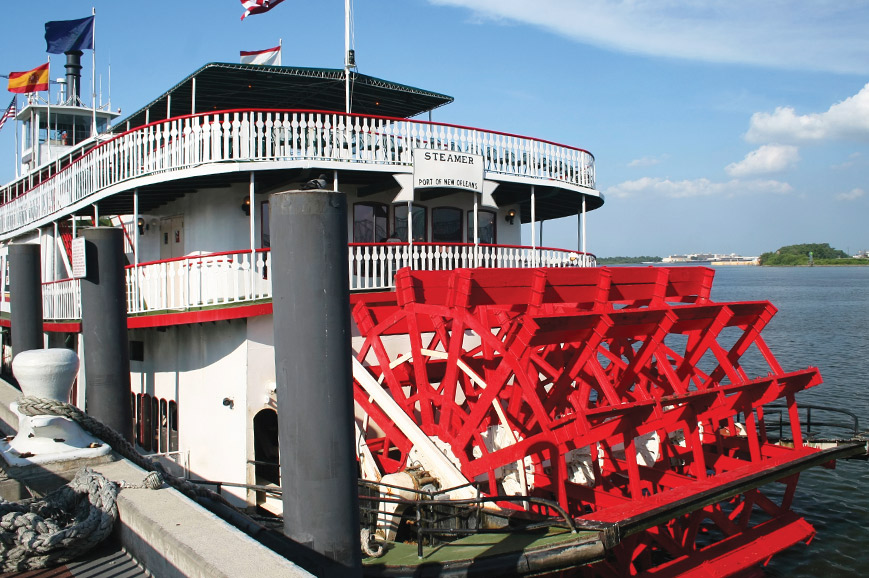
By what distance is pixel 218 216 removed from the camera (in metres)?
9.77

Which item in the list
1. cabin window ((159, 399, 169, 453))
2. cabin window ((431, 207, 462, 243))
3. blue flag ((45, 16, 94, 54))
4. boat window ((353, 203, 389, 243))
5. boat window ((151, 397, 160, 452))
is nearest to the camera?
cabin window ((159, 399, 169, 453))

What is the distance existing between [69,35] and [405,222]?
9.82m

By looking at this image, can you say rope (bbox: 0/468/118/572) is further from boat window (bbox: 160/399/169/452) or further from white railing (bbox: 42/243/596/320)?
boat window (bbox: 160/399/169/452)

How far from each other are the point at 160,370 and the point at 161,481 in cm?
620

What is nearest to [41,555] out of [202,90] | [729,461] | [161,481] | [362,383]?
[161,481]

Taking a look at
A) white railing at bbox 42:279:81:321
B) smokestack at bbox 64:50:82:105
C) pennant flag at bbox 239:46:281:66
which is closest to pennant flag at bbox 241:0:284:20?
pennant flag at bbox 239:46:281:66

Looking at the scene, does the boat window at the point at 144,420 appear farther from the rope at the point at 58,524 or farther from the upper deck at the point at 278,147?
the rope at the point at 58,524

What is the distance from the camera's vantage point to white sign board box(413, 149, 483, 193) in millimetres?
9312

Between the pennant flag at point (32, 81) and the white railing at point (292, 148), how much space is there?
637 centimetres

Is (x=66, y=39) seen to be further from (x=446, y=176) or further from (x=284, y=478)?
(x=284, y=478)

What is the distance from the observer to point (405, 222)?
1065 cm

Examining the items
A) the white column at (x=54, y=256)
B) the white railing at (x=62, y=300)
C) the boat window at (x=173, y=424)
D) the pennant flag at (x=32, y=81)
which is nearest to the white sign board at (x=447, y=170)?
the boat window at (x=173, y=424)

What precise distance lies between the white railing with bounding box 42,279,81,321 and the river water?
9340mm

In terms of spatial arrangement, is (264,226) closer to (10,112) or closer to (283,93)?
(283,93)
